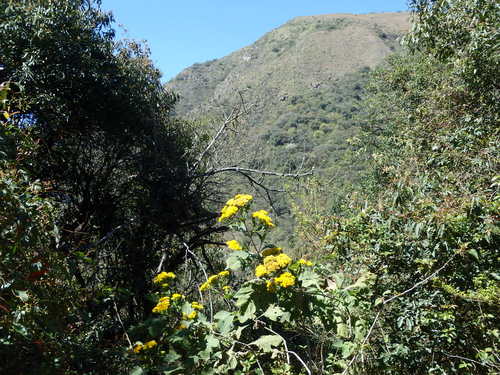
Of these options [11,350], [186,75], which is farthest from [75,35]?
[186,75]

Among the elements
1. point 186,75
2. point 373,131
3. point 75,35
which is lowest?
point 373,131

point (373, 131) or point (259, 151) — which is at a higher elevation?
point (259, 151)

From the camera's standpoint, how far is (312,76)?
43.8 m

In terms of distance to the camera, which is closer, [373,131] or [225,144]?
[225,144]

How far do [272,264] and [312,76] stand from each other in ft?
144

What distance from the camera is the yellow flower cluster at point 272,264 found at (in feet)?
7.29

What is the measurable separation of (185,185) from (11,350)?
372cm

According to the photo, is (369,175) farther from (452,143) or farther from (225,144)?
(452,143)

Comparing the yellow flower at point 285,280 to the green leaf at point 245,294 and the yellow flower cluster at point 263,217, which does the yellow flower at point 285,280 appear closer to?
the green leaf at point 245,294

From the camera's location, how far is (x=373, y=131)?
13.7 metres

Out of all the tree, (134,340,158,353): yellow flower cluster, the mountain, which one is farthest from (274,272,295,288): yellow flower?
the mountain

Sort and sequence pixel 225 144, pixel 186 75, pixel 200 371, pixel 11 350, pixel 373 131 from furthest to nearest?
pixel 186 75
pixel 373 131
pixel 225 144
pixel 200 371
pixel 11 350

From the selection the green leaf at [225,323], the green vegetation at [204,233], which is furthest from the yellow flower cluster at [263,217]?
the green leaf at [225,323]

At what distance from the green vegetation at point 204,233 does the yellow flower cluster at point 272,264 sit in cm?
Answer: 1
